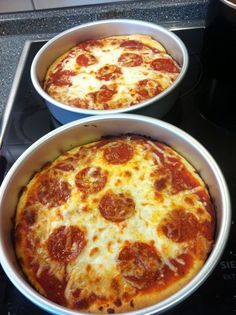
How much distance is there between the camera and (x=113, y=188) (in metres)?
1.00

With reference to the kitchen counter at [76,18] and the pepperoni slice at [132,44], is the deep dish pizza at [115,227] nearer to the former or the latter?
the pepperoni slice at [132,44]

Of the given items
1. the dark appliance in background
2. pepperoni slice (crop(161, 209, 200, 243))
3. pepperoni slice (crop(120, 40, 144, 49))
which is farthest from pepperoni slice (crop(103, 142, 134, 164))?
pepperoni slice (crop(120, 40, 144, 49))

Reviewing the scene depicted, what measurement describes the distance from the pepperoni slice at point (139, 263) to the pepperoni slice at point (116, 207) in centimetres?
8

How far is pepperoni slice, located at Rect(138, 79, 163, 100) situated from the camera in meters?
1.22

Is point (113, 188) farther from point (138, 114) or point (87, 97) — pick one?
point (87, 97)

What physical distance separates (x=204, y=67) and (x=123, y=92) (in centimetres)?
36

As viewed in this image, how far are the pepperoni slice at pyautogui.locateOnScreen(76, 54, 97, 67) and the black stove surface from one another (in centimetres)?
21

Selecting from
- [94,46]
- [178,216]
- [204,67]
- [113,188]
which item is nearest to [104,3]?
[94,46]

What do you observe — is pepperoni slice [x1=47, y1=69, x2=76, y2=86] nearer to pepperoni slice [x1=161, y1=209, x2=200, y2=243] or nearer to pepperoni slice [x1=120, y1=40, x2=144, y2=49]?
pepperoni slice [x1=120, y1=40, x2=144, y2=49]

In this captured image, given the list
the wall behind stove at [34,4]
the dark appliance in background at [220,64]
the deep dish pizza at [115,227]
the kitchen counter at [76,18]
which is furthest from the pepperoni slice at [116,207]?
the wall behind stove at [34,4]

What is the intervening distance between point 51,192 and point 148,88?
488 mm

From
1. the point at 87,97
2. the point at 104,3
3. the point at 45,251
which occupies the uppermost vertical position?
the point at 104,3

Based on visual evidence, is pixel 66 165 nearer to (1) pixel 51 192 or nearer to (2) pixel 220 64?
(1) pixel 51 192

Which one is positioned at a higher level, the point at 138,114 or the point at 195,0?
the point at 195,0
